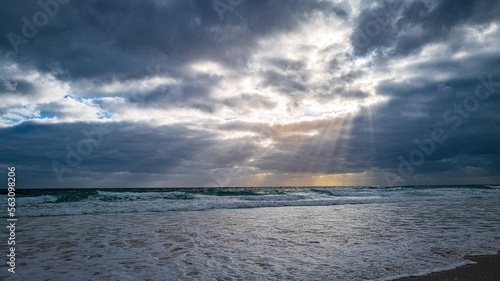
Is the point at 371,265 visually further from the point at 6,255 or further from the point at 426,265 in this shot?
the point at 6,255

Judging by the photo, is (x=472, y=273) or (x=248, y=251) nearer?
(x=472, y=273)

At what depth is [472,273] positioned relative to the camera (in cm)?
619

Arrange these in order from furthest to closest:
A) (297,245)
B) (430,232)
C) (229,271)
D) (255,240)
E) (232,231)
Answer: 1. (232,231)
2. (430,232)
3. (255,240)
4. (297,245)
5. (229,271)

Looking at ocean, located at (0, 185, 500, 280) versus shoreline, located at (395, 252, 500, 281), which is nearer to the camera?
shoreline, located at (395, 252, 500, 281)

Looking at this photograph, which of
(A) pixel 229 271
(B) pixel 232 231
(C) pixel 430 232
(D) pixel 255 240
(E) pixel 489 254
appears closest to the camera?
(A) pixel 229 271

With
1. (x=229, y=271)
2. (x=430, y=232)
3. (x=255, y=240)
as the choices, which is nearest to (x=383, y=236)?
(x=430, y=232)

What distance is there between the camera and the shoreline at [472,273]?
19.1ft

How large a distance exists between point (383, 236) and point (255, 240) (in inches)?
167

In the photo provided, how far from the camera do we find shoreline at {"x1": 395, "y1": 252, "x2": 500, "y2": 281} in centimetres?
581

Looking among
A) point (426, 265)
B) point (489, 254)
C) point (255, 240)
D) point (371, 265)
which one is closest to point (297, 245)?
point (255, 240)

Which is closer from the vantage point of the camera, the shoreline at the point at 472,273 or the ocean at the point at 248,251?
the shoreline at the point at 472,273

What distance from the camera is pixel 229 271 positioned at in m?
6.29

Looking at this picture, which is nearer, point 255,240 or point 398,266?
point 398,266

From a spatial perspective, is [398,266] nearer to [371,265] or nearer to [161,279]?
[371,265]
